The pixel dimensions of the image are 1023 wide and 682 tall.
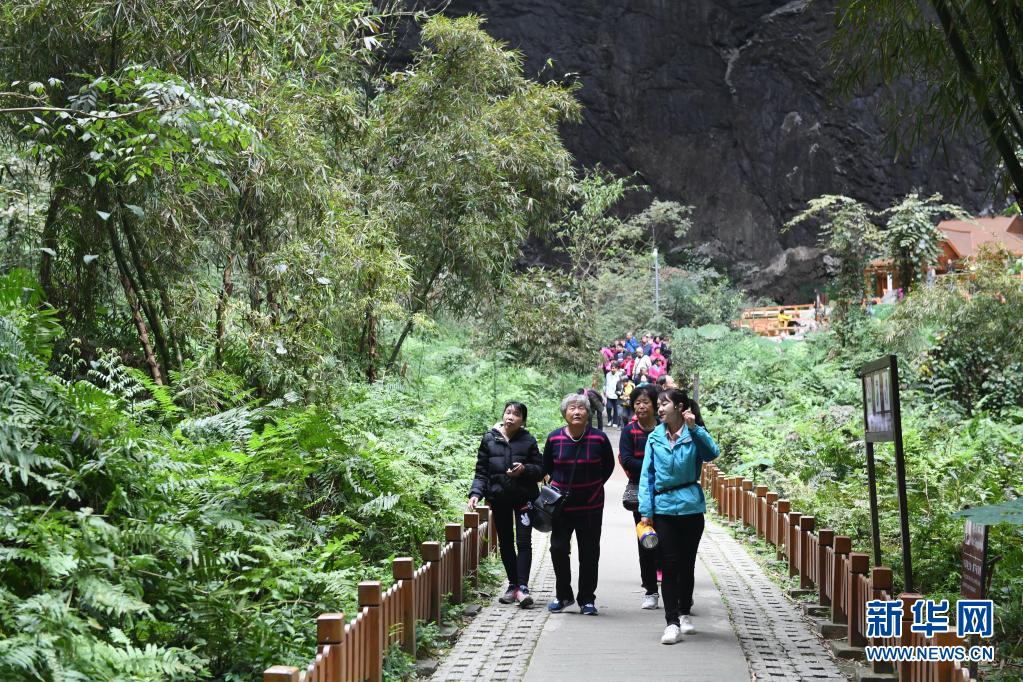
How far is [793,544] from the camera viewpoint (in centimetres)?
841

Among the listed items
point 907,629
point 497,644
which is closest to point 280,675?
point 907,629

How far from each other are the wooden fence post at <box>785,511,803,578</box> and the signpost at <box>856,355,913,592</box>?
162 centimetres

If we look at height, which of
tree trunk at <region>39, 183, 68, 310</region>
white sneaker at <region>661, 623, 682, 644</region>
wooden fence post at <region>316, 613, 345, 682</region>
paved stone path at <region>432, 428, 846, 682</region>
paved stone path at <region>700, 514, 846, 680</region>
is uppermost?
tree trunk at <region>39, 183, 68, 310</region>

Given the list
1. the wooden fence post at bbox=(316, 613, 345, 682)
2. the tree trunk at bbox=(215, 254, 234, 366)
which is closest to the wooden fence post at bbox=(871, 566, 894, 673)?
the wooden fence post at bbox=(316, 613, 345, 682)

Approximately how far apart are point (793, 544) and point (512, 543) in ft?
8.14

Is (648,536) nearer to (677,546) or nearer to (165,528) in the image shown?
(677,546)

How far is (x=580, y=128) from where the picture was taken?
153 ft

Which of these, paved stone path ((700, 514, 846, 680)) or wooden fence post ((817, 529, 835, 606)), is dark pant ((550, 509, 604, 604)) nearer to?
paved stone path ((700, 514, 846, 680))

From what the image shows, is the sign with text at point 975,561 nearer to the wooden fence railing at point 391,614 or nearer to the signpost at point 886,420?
the signpost at point 886,420

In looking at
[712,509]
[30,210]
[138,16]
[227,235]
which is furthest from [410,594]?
[712,509]

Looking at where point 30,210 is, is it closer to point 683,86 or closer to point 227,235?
point 227,235

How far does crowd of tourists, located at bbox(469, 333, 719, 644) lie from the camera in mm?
6445

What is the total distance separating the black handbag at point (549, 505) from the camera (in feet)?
23.2

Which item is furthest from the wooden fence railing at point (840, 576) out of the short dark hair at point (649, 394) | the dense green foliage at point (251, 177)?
the dense green foliage at point (251, 177)
